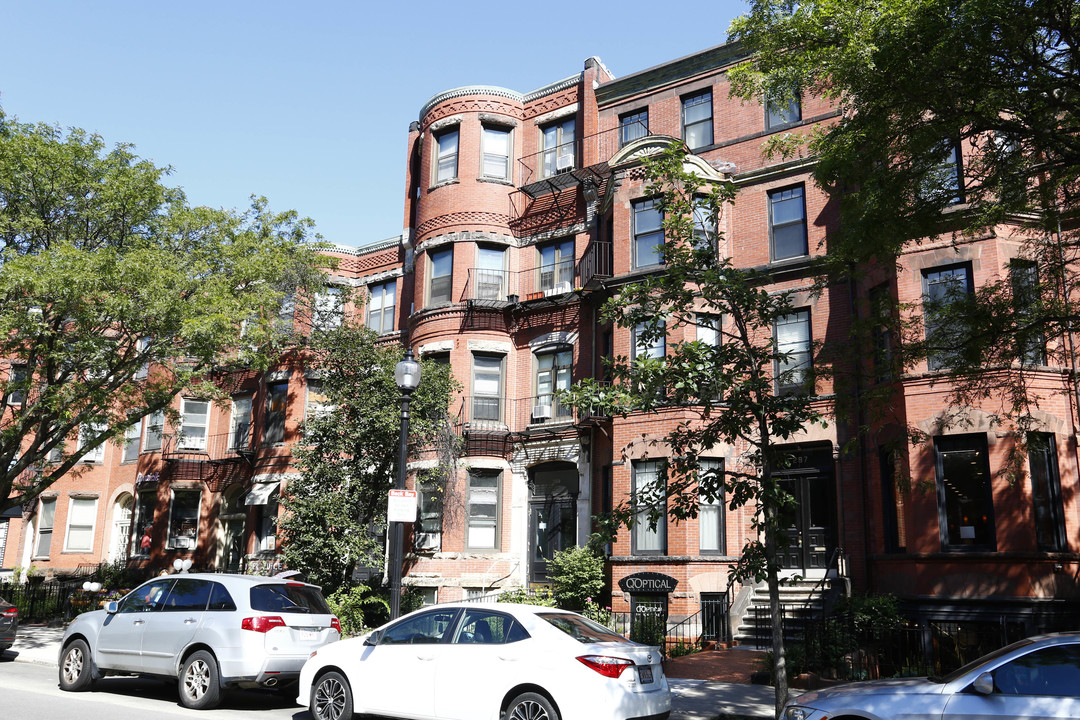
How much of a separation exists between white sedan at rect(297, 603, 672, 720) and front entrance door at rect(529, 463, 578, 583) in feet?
42.9

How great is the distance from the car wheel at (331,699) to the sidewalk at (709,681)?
13.5ft

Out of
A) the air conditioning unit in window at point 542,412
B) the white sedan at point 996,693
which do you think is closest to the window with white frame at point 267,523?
the air conditioning unit in window at point 542,412

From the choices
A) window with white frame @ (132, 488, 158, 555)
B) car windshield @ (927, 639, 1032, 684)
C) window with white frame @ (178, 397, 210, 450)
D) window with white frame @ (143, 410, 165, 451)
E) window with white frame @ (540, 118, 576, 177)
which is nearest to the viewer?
car windshield @ (927, 639, 1032, 684)

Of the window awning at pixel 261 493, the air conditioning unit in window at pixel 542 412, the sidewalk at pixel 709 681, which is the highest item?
the air conditioning unit in window at pixel 542 412

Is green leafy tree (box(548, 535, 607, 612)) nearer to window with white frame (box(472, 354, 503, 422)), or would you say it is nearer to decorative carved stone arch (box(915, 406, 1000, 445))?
window with white frame (box(472, 354, 503, 422))

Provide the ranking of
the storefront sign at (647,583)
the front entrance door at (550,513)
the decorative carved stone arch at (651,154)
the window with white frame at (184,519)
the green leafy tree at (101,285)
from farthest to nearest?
the window with white frame at (184,519) → the front entrance door at (550,513) → the decorative carved stone arch at (651,154) → the storefront sign at (647,583) → the green leafy tree at (101,285)

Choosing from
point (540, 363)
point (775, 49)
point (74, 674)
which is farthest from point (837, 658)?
point (540, 363)

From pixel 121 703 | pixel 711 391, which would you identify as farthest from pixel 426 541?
pixel 711 391

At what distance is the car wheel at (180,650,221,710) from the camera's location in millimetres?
11102

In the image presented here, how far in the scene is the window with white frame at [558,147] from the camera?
25969mm

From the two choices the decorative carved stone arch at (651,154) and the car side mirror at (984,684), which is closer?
the car side mirror at (984,684)

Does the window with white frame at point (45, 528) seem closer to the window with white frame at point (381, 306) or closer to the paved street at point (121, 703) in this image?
the window with white frame at point (381, 306)

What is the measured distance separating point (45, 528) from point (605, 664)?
33.0 m

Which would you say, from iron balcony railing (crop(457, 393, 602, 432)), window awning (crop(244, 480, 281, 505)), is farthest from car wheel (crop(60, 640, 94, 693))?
window awning (crop(244, 480, 281, 505))
